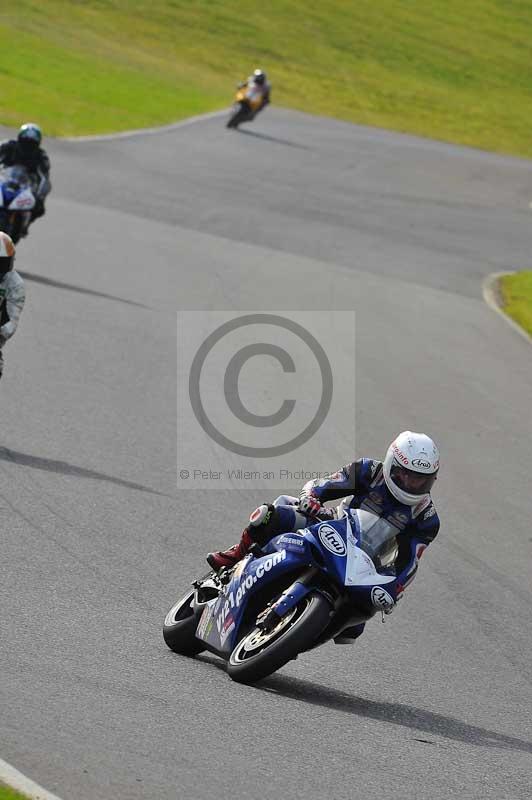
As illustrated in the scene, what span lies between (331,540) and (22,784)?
2634 mm

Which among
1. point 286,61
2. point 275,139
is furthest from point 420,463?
point 286,61

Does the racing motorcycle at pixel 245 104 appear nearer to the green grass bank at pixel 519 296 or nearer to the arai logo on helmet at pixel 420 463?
the green grass bank at pixel 519 296

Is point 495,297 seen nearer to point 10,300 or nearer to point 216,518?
point 10,300

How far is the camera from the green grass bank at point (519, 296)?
23.1m

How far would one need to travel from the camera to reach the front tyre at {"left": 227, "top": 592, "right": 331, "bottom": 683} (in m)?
6.97

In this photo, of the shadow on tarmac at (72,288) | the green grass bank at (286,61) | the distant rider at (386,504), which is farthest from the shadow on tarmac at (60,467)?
the green grass bank at (286,61)

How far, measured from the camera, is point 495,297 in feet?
83.4

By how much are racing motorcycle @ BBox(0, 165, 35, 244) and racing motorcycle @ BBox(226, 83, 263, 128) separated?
2397cm

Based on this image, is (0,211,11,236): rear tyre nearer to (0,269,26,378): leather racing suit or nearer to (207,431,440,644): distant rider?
(0,269,26,378): leather racing suit

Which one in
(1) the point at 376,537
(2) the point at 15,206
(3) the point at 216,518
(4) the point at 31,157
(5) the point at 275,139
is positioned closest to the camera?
(1) the point at 376,537

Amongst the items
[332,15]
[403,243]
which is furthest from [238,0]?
[403,243]

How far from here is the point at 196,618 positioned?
25.6 feet

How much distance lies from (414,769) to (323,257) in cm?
2046

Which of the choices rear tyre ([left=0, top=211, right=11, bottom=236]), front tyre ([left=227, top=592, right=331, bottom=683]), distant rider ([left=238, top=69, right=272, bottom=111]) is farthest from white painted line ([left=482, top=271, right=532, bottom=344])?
distant rider ([left=238, top=69, right=272, bottom=111])
